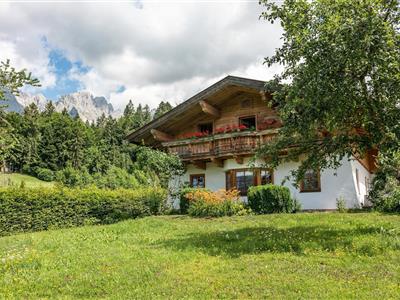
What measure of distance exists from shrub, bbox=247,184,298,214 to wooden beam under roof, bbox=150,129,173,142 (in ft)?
28.7

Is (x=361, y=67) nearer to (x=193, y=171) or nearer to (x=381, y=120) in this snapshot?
(x=381, y=120)

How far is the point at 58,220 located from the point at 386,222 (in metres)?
13.9

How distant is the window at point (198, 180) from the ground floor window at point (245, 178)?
1.76 metres

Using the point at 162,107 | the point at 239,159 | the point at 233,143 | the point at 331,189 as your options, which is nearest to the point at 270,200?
the point at 331,189

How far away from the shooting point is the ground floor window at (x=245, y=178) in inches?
871

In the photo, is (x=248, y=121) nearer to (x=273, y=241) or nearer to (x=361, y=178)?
(x=361, y=178)

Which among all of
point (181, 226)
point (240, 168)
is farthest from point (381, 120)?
point (240, 168)

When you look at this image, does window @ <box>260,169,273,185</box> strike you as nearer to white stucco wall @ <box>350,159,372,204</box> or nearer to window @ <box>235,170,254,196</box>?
window @ <box>235,170,254,196</box>

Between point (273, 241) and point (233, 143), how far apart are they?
1172cm

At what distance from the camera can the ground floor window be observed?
22125 mm

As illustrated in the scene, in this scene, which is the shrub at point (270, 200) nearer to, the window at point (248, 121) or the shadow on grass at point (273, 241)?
the shadow on grass at point (273, 241)

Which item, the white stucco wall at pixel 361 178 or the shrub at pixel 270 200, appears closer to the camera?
the shrub at pixel 270 200

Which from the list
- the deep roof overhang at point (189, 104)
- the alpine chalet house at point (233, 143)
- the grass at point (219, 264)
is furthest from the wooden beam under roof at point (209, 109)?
the grass at point (219, 264)

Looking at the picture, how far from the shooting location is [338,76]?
9594 mm
